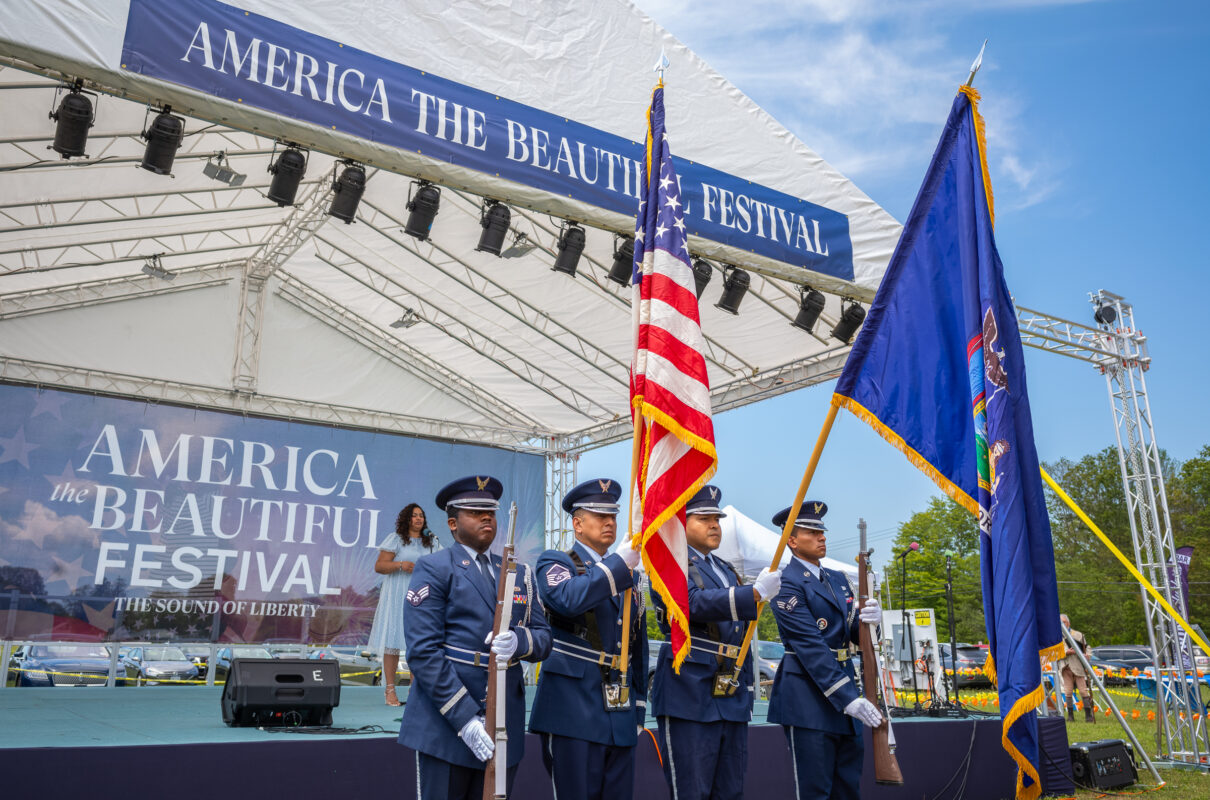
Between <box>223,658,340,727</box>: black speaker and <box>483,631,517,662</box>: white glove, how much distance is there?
258cm

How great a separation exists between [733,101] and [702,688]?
4.84 m

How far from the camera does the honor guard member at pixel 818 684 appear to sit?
4051 millimetres

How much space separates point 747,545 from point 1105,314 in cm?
645

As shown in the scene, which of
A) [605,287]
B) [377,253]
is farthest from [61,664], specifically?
[605,287]

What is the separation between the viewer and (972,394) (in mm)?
3047

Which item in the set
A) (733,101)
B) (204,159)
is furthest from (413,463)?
(733,101)

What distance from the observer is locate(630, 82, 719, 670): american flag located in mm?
3410

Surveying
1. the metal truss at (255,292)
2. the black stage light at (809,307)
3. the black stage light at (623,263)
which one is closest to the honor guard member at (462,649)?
the black stage light at (623,263)

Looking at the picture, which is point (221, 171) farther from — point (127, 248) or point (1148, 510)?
point (1148, 510)

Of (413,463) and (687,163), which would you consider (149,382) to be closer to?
(413,463)

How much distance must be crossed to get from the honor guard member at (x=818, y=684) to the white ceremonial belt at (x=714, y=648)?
1.52 ft

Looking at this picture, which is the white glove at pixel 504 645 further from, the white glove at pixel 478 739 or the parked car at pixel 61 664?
the parked car at pixel 61 664

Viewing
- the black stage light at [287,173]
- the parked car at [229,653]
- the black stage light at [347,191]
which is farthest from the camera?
the parked car at [229,653]

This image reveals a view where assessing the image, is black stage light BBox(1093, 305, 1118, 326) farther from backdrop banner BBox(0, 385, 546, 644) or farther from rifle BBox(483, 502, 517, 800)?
rifle BBox(483, 502, 517, 800)
